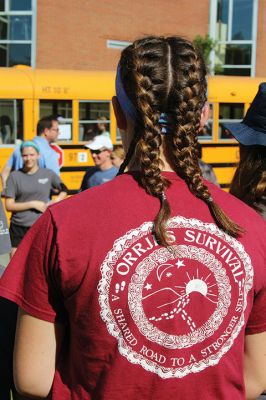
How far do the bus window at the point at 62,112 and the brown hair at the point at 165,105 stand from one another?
978 centimetres

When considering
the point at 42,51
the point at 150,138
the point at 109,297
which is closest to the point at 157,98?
the point at 150,138

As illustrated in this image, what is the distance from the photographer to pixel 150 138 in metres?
1.50

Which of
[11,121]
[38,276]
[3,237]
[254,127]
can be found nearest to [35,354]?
[38,276]

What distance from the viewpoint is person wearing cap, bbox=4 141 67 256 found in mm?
6547

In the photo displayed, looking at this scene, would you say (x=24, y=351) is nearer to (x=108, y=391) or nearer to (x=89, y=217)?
(x=108, y=391)

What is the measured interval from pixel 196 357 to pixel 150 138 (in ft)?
1.73

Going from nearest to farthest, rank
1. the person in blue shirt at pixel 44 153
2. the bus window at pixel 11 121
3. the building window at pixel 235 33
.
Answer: the person in blue shirt at pixel 44 153 → the bus window at pixel 11 121 → the building window at pixel 235 33

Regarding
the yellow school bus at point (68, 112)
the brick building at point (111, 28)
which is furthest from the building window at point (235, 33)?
the yellow school bus at point (68, 112)

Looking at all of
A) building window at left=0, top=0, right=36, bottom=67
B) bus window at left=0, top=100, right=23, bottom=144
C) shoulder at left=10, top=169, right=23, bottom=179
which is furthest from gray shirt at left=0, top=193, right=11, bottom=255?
building window at left=0, top=0, right=36, bottom=67

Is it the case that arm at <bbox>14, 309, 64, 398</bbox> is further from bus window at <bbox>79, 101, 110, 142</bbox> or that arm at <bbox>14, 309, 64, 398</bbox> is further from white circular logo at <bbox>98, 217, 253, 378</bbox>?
bus window at <bbox>79, 101, 110, 142</bbox>

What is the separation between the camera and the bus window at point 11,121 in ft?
36.0

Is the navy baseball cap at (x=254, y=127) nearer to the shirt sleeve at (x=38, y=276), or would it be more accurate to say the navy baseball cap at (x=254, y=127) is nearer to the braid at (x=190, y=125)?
the braid at (x=190, y=125)

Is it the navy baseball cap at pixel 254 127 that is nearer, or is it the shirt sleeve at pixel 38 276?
the shirt sleeve at pixel 38 276

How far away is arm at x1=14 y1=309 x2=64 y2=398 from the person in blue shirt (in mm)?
6010
